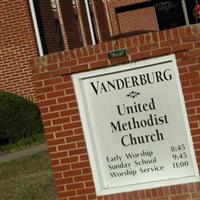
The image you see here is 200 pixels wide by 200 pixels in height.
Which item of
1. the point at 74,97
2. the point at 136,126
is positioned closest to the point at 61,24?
the point at 74,97

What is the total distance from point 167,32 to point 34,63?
1510mm

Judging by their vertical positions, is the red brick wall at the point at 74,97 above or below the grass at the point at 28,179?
above

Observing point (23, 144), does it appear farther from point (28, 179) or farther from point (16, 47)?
point (28, 179)

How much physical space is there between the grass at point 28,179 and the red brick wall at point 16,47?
3599 mm

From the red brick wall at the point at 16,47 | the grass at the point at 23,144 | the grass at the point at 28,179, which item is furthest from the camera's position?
the red brick wall at the point at 16,47

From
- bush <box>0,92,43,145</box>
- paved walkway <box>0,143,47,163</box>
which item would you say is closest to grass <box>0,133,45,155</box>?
bush <box>0,92,43,145</box>

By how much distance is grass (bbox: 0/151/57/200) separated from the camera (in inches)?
349

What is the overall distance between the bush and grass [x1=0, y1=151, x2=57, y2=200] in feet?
7.18

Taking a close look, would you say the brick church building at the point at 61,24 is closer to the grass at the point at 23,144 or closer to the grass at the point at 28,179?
the grass at the point at 23,144

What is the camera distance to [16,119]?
1412cm

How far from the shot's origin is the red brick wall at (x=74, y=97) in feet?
Result: 21.1

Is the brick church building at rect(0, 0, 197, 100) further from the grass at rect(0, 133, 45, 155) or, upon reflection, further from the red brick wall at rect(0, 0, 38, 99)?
the grass at rect(0, 133, 45, 155)

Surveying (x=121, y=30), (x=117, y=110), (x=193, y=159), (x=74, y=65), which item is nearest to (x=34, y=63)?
(x=74, y=65)

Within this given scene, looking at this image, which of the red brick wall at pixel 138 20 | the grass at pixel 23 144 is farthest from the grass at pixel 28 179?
the red brick wall at pixel 138 20
